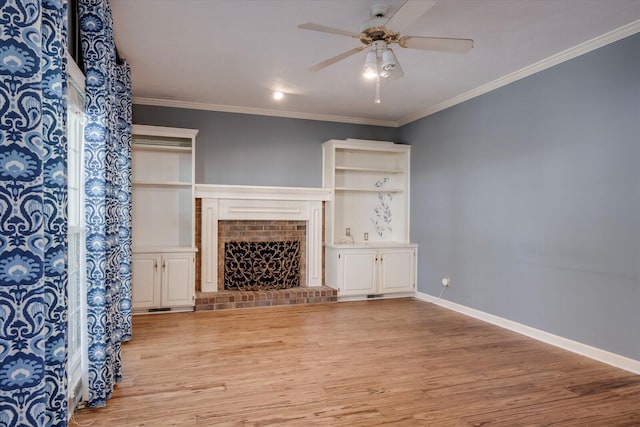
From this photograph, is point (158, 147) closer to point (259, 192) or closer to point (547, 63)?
point (259, 192)

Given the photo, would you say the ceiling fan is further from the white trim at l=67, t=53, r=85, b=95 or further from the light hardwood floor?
the light hardwood floor

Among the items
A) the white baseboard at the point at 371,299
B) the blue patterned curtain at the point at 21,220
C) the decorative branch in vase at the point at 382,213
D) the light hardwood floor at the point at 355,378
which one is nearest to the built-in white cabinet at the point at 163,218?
the light hardwood floor at the point at 355,378

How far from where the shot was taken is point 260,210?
5.49 m

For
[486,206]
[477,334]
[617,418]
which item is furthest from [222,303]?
[617,418]

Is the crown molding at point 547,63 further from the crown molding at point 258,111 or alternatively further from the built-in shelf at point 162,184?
the built-in shelf at point 162,184

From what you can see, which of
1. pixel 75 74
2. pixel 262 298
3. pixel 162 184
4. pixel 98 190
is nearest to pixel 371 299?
pixel 262 298

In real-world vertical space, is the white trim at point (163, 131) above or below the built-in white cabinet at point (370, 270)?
above

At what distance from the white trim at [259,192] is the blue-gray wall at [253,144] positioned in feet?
0.72

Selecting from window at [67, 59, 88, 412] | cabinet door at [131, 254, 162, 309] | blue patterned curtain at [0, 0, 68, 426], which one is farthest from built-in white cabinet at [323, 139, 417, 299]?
blue patterned curtain at [0, 0, 68, 426]

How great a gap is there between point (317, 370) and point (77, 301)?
5.70 ft

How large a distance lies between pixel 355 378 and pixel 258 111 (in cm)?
387

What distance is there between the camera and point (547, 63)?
12.4ft

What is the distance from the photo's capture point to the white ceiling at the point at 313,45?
9.38ft

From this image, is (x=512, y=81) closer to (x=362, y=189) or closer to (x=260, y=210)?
(x=362, y=189)
